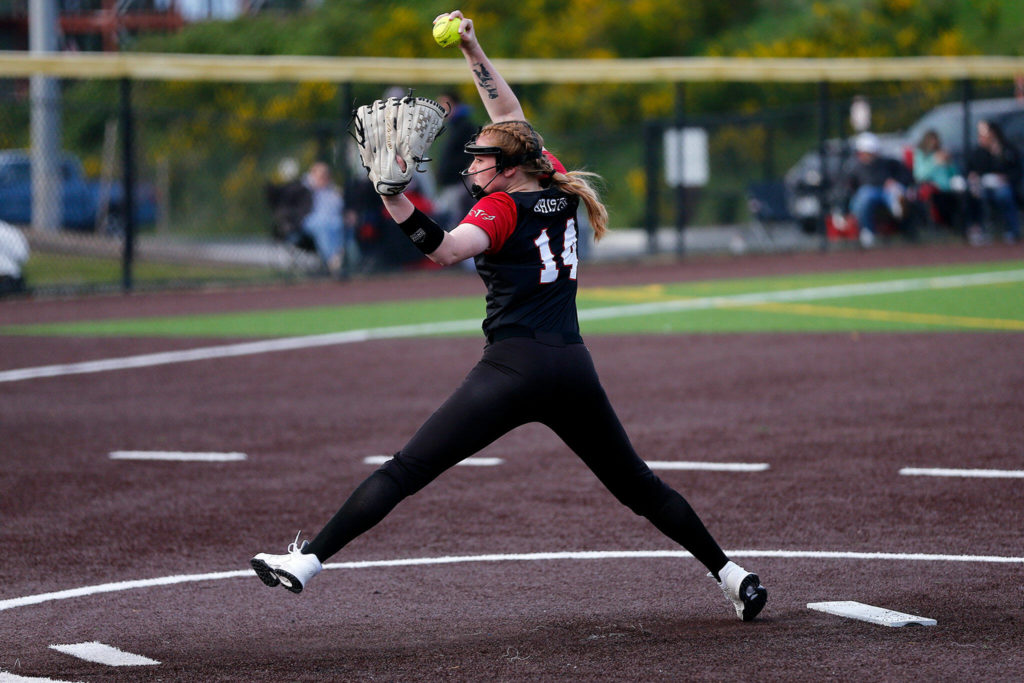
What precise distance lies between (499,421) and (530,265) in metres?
0.59

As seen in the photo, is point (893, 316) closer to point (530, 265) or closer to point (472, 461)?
point (472, 461)

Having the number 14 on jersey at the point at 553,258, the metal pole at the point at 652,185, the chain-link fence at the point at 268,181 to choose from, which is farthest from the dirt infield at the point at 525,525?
the metal pole at the point at 652,185

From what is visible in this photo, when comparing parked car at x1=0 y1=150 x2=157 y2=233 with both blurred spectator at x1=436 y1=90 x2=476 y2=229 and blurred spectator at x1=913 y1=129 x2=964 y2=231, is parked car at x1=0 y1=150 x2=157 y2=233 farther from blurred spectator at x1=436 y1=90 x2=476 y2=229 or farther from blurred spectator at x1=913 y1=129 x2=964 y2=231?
blurred spectator at x1=913 y1=129 x2=964 y2=231

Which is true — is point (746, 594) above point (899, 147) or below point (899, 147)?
below

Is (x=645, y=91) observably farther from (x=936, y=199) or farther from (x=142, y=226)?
(x=142, y=226)

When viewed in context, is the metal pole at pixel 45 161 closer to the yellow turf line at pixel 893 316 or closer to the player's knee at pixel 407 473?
the yellow turf line at pixel 893 316

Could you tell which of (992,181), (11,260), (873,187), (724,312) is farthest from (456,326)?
(992,181)

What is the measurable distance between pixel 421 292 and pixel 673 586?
47.0ft

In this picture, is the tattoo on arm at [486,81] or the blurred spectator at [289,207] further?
the blurred spectator at [289,207]

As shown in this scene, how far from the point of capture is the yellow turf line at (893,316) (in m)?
15.0

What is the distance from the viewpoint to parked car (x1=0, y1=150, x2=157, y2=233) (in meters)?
22.5

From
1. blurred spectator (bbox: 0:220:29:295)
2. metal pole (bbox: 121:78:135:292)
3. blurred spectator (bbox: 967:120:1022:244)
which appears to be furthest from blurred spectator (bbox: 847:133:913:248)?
blurred spectator (bbox: 0:220:29:295)

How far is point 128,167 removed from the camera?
65.8ft

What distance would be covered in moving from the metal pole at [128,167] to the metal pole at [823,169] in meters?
11.1
